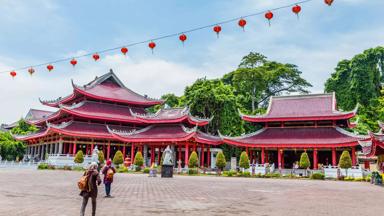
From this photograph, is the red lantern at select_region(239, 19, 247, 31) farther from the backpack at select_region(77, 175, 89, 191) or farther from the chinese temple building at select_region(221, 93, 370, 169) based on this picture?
the chinese temple building at select_region(221, 93, 370, 169)

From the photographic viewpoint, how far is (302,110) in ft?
129

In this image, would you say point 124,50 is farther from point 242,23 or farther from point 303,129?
point 303,129

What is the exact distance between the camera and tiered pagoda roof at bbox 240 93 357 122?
36781 millimetres

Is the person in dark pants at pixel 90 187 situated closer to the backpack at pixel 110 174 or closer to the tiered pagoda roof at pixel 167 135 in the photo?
the backpack at pixel 110 174

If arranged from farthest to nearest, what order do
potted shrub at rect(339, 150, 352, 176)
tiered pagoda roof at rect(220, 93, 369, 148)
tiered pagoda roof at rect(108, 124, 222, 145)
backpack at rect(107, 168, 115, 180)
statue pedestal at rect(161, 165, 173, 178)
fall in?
1. tiered pagoda roof at rect(108, 124, 222, 145)
2. tiered pagoda roof at rect(220, 93, 369, 148)
3. potted shrub at rect(339, 150, 352, 176)
4. statue pedestal at rect(161, 165, 173, 178)
5. backpack at rect(107, 168, 115, 180)

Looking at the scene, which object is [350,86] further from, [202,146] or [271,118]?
[202,146]

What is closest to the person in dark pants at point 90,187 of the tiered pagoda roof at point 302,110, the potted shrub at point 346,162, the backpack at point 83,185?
the backpack at point 83,185

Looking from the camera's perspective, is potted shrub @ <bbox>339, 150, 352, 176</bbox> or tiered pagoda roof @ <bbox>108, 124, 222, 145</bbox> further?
tiered pagoda roof @ <bbox>108, 124, 222, 145</bbox>

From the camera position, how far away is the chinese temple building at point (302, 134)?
35.0 metres

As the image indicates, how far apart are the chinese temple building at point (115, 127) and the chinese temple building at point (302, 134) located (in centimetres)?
514

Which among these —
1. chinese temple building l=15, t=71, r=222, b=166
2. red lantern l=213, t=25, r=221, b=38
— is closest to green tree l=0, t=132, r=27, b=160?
chinese temple building l=15, t=71, r=222, b=166

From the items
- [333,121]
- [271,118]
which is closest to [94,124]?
[271,118]

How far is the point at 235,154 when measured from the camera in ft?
155

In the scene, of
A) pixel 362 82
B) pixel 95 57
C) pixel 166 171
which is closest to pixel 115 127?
pixel 166 171
